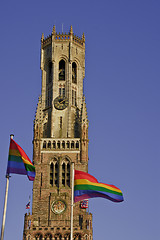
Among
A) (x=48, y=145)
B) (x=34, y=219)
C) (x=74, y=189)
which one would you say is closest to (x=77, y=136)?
(x=48, y=145)

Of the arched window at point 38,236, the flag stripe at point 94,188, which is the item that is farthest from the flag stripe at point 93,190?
the arched window at point 38,236

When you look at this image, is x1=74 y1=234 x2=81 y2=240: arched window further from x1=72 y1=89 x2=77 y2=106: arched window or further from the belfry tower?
x1=72 y1=89 x2=77 y2=106: arched window

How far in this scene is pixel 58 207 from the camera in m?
93.7

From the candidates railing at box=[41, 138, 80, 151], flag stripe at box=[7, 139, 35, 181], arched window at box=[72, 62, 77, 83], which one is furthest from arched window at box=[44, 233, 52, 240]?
flag stripe at box=[7, 139, 35, 181]

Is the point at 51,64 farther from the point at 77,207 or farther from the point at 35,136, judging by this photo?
the point at 77,207

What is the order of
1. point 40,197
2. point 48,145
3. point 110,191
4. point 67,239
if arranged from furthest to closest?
point 48,145
point 40,197
point 67,239
point 110,191

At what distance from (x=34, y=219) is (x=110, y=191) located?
43231mm

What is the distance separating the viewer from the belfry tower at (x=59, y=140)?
91188 millimetres

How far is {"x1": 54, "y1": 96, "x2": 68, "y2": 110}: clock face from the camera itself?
106438mm

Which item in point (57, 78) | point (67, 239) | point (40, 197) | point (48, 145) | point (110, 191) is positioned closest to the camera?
point (110, 191)

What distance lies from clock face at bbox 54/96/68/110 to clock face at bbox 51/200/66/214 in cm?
2213

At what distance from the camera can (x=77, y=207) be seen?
306 ft

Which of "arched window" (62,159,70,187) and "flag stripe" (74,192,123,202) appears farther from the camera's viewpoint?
"arched window" (62,159,70,187)

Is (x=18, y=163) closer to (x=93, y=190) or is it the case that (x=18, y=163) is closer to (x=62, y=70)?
(x=93, y=190)
